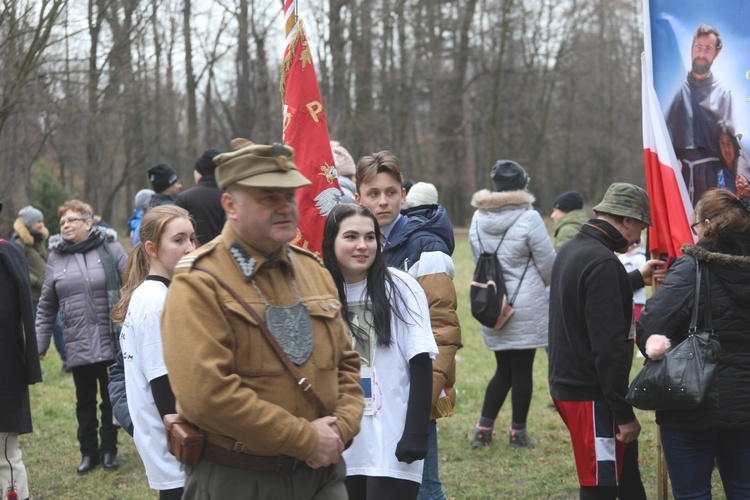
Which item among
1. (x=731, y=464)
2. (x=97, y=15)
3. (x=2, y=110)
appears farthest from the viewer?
(x=97, y=15)

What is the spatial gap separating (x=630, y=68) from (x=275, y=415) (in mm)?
43363

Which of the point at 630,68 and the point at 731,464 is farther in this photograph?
the point at 630,68

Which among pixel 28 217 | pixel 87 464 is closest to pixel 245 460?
pixel 87 464

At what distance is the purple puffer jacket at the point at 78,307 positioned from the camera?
22.0ft

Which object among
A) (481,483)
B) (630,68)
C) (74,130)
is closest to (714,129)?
(481,483)

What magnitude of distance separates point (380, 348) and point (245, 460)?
3.69 feet

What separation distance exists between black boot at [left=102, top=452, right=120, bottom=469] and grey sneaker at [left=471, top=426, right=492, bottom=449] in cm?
287

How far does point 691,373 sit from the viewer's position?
3.87 meters

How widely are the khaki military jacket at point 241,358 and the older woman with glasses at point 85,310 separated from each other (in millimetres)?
4304

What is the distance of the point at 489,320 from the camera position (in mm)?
6824

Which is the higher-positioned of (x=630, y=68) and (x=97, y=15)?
(x=630, y=68)

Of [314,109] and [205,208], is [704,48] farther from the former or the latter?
[205,208]

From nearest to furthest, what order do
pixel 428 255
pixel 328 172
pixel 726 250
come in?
1. pixel 726 250
2. pixel 428 255
3. pixel 328 172

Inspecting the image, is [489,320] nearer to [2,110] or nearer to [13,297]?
[13,297]
